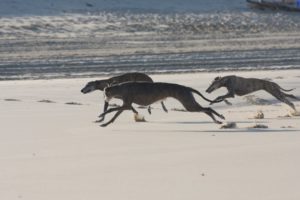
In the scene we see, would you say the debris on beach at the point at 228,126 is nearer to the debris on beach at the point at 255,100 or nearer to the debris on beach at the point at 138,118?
the debris on beach at the point at 138,118

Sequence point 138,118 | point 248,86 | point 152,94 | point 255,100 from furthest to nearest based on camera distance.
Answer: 1. point 255,100
2. point 248,86
3. point 138,118
4. point 152,94

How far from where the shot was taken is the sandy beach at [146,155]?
7406mm

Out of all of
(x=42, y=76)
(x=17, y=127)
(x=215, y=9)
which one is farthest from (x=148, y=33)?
(x=17, y=127)

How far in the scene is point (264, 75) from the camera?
21.8 m

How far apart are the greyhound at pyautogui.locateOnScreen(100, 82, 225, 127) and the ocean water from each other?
980cm

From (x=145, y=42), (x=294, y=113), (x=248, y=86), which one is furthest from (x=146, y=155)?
(x=145, y=42)

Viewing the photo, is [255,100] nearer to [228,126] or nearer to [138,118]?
[138,118]

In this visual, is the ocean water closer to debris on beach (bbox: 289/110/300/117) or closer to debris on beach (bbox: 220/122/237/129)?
debris on beach (bbox: 289/110/300/117)

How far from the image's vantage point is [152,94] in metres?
13.1

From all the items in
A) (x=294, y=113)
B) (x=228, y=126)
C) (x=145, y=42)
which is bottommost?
(x=145, y=42)

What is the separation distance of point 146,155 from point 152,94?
12.6 feet

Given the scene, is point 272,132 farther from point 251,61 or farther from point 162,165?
point 251,61

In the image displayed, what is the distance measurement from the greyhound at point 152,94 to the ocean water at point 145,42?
9.80 metres

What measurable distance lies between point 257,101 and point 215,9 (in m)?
28.2
